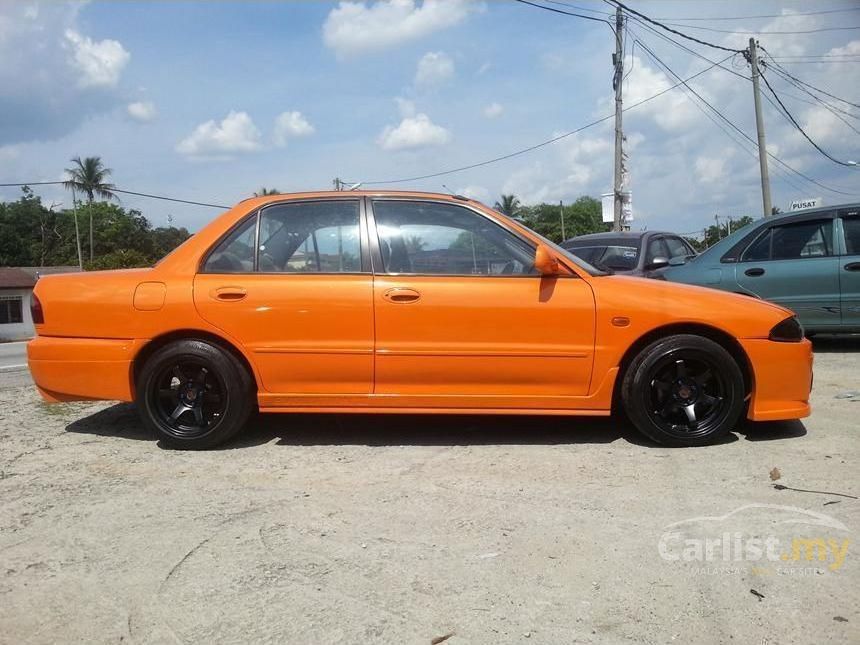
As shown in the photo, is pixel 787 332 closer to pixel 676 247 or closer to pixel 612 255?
pixel 612 255

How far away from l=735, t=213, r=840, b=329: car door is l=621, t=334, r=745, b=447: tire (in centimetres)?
368

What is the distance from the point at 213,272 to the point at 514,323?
6.03 ft

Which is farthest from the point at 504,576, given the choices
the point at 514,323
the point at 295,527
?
the point at 514,323

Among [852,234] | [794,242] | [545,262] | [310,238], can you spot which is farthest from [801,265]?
[310,238]

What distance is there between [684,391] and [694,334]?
0.34m

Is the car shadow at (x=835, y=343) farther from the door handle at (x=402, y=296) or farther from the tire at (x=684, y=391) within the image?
the door handle at (x=402, y=296)

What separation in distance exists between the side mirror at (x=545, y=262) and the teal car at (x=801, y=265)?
4047 mm

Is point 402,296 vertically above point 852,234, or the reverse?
point 852,234

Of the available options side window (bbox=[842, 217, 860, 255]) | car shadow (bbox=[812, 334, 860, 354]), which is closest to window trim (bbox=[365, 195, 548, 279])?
side window (bbox=[842, 217, 860, 255])

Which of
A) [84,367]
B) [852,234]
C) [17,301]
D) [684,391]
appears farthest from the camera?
[17,301]

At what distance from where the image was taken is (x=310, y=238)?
171 inches

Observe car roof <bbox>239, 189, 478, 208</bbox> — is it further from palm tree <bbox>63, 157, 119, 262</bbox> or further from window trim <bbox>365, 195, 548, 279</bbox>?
palm tree <bbox>63, 157, 119, 262</bbox>

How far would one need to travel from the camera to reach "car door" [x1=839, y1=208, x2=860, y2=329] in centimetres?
700

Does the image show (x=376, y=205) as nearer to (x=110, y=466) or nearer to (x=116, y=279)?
(x=116, y=279)
